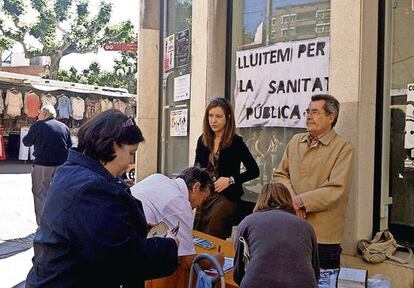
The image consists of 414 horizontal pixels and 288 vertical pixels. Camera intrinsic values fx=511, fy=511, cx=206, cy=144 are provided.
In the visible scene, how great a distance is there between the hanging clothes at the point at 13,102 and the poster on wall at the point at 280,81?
13.2 meters

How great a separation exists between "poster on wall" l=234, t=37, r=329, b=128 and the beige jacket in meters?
1.34

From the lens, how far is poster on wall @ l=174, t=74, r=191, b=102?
24.3 ft

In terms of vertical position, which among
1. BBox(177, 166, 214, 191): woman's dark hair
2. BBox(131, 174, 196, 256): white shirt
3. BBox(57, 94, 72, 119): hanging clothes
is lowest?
BBox(131, 174, 196, 256): white shirt

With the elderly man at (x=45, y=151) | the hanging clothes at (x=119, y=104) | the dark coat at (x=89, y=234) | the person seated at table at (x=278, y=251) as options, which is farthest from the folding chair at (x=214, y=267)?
the hanging clothes at (x=119, y=104)

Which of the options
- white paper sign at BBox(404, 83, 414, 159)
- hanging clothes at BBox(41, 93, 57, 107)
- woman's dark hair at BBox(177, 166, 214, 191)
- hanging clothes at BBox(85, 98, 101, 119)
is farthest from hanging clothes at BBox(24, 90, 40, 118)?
woman's dark hair at BBox(177, 166, 214, 191)

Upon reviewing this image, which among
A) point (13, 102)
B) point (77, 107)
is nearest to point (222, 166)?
point (13, 102)

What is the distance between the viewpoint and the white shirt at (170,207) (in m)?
3.11

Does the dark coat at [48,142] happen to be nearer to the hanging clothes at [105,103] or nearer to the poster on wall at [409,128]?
the poster on wall at [409,128]

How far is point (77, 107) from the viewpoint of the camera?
1917 cm

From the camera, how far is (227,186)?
175 inches

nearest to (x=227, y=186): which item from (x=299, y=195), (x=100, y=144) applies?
(x=299, y=195)

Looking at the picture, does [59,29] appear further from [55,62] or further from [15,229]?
[15,229]

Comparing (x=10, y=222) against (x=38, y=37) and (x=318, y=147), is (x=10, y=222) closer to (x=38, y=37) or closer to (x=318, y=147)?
(x=318, y=147)

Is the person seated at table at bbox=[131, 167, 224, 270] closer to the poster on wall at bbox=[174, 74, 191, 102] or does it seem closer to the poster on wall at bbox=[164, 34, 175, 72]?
the poster on wall at bbox=[174, 74, 191, 102]
